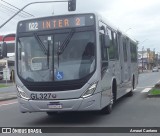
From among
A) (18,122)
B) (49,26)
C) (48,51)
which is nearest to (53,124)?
(18,122)

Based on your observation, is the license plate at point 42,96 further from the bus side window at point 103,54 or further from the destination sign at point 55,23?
the destination sign at point 55,23

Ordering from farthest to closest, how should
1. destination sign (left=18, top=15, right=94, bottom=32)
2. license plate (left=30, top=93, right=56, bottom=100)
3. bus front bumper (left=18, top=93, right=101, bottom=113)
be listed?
destination sign (left=18, top=15, right=94, bottom=32)
license plate (left=30, top=93, right=56, bottom=100)
bus front bumper (left=18, top=93, right=101, bottom=113)

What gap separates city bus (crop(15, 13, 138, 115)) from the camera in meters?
Result: 11.0

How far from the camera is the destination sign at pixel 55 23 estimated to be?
1158 cm

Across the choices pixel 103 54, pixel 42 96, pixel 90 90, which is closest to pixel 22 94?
pixel 42 96

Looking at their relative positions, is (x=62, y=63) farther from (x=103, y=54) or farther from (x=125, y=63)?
(x=125, y=63)

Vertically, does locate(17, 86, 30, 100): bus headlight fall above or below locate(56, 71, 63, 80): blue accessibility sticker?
below

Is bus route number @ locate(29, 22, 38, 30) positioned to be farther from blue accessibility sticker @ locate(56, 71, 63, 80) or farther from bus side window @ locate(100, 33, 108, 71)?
bus side window @ locate(100, 33, 108, 71)

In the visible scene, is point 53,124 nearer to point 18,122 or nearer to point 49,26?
point 18,122

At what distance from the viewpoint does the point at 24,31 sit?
11984 mm

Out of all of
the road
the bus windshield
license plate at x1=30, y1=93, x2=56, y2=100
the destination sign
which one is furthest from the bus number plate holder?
the destination sign

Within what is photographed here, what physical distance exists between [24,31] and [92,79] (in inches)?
103

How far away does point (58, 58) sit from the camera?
11320 millimetres

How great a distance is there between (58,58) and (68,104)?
136cm
